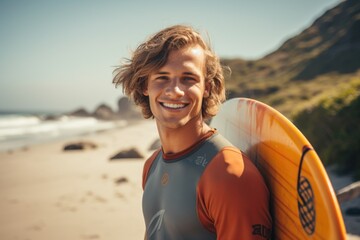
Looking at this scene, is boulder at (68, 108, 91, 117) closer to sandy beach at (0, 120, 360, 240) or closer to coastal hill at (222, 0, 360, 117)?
coastal hill at (222, 0, 360, 117)

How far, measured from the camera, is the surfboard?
0.92 m

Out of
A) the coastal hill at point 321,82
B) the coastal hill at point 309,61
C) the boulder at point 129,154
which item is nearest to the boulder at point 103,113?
the coastal hill at point 321,82

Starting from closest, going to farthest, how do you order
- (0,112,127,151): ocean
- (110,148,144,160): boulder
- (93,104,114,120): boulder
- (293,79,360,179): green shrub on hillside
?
(293,79,360,179): green shrub on hillside < (110,148,144,160): boulder < (0,112,127,151): ocean < (93,104,114,120): boulder

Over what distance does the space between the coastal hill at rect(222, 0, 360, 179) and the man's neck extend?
2.91ft

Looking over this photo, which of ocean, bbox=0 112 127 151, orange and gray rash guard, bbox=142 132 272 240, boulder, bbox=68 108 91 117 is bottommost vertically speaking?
boulder, bbox=68 108 91 117

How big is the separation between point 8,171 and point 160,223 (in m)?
9.41

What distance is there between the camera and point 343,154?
16.9 ft

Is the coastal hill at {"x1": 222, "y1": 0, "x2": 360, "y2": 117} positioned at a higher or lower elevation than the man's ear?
lower

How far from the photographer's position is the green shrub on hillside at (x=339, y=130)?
16.2 ft

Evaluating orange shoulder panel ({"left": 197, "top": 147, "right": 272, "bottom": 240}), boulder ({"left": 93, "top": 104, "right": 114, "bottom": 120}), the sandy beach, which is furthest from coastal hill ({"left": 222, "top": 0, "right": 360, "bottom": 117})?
boulder ({"left": 93, "top": 104, "right": 114, "bottom": 120})

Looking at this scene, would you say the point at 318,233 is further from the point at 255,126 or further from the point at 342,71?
the point at 342,71

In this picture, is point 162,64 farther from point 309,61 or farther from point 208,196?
point 309,61

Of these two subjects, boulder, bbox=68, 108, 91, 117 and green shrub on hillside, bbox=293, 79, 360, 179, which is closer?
green shrub on hillside, bbox=293, 79, 360, 179

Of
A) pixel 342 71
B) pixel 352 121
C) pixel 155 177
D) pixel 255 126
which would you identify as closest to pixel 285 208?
pixel 255 126
